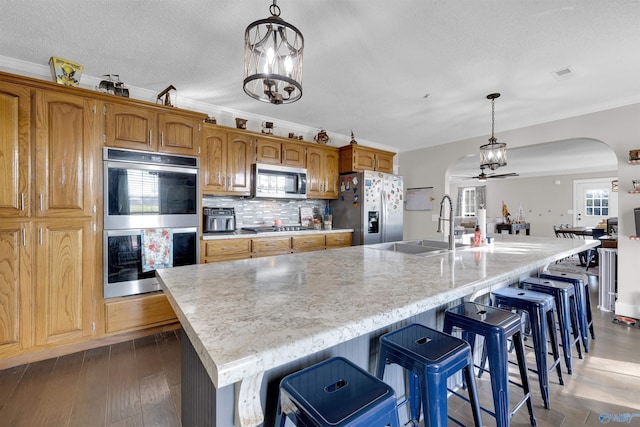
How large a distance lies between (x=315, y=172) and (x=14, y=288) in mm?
3228

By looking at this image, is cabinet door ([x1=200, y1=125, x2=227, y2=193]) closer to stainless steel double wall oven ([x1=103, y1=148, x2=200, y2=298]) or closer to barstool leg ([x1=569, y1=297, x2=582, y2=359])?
Answer: stainless steel double wall oven ([x1=103, y1=148, x2=200, y2=298])

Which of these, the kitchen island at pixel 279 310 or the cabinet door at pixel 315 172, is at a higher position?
the cabinet door at pixel 315 172

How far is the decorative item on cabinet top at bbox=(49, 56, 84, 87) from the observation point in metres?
2.29

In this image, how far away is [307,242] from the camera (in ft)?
12.5

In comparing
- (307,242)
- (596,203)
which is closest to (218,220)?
(307,242)

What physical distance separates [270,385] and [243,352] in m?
0.47

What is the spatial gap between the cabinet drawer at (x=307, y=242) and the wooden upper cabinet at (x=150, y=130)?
1.56 m

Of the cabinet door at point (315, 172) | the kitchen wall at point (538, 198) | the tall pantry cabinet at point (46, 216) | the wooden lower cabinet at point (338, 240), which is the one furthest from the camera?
the kitchen wall at point (538, 198)

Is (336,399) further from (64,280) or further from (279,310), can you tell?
(64,280)

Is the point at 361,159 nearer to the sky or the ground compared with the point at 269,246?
nearer to the sky

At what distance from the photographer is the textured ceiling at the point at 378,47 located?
179cm

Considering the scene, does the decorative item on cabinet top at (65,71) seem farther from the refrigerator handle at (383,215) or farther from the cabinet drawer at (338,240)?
the refrigerator handle at (383,215)

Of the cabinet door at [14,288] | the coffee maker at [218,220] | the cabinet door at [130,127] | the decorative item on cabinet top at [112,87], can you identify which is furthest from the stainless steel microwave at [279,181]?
the cabinet door at [14,288]

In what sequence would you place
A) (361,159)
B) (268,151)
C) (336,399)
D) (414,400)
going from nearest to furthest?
(336,399), (414,400), (268,151), (361,159)
